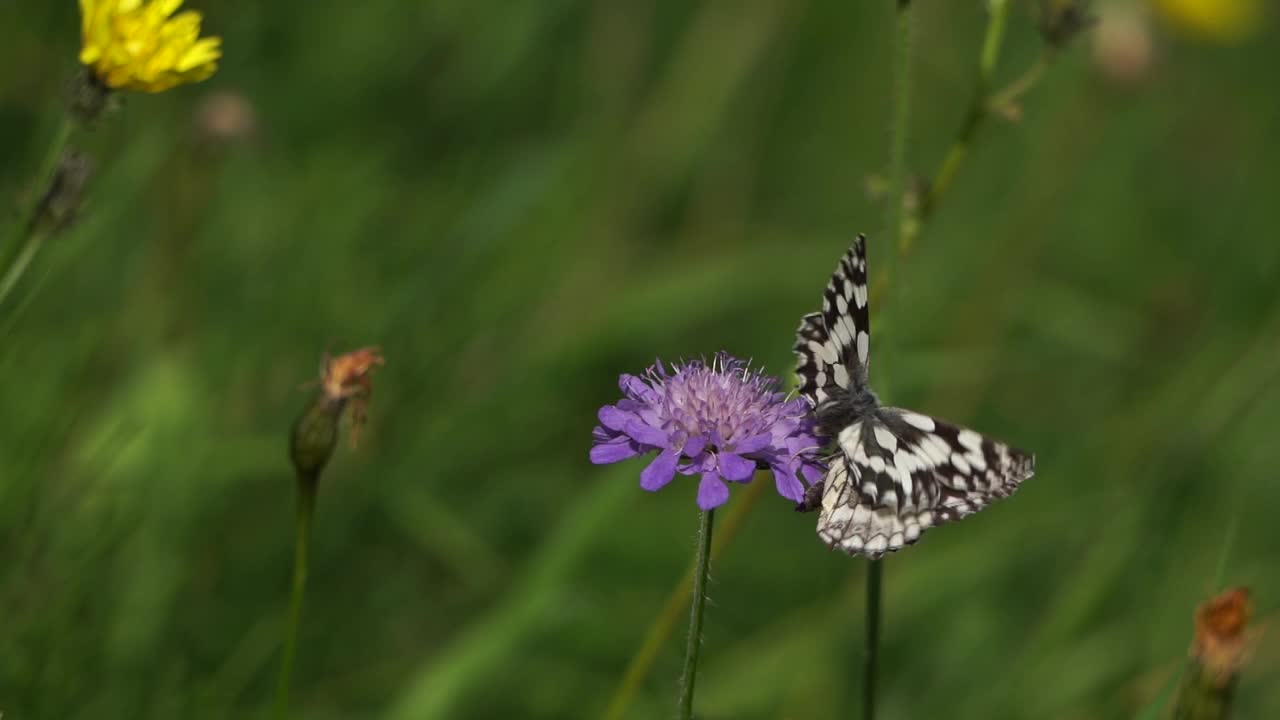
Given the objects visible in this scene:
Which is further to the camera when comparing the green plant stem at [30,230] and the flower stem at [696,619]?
the green plant stem at [30,230]

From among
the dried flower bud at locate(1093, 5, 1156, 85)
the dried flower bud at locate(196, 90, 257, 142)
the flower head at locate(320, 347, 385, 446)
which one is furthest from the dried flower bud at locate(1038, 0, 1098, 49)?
the dried flower bud at locate(1093, 5, 1156, 85)

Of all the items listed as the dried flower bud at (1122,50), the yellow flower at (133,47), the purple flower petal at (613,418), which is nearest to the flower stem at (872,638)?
the purple flower petal at (613,418)

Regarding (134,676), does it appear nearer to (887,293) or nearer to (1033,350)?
(887,293)

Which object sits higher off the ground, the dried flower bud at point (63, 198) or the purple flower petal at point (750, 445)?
the dried flower bud at point (63, 198)

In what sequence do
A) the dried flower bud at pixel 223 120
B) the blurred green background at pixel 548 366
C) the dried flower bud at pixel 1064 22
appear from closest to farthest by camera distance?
the dried flower bud at pixel 1064 22 → the blurred green background at pixel 548 366 → the dried flower bud at pixel 223 120

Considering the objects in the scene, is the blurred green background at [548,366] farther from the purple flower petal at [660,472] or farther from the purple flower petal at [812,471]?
the purple flower petal at [660,472]

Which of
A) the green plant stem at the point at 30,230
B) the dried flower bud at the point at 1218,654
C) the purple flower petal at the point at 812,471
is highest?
the green plant stem at the point at 30,230

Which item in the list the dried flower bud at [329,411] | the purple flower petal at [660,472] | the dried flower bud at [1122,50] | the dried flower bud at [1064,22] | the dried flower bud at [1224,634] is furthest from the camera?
the dried flower bud at [1122,50]
